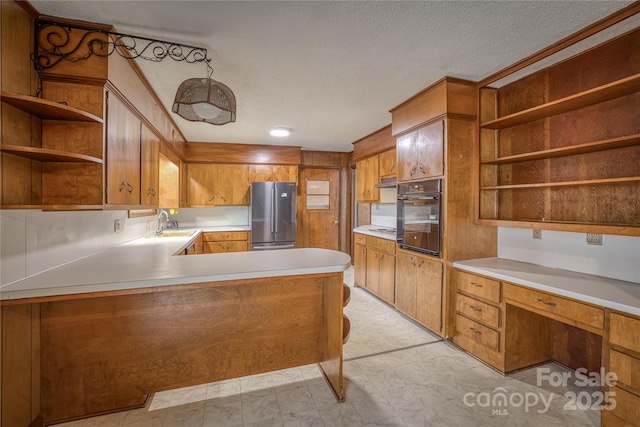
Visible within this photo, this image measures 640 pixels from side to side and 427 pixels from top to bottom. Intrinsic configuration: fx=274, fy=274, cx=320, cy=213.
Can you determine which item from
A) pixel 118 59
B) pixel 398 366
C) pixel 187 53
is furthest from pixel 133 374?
pixel 187 53

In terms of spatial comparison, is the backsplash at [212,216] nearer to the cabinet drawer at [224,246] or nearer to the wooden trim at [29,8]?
the cabinet drawer at [224,246]

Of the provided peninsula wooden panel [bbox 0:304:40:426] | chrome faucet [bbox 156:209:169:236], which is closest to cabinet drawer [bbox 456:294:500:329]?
peninsula wooden panel [bbox 0:304:40:426]

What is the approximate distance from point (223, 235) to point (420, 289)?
132 inches

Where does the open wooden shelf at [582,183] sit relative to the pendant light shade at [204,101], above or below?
below

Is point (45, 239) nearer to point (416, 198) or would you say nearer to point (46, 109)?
point (46, 109)

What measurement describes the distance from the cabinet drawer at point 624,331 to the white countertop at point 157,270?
4.93 ft

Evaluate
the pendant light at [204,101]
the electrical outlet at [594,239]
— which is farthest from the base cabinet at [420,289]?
the pendant light at [204,101]

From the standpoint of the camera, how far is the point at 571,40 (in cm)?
188

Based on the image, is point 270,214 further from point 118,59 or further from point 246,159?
point 118,59

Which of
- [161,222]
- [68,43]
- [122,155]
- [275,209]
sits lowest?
[161,222]

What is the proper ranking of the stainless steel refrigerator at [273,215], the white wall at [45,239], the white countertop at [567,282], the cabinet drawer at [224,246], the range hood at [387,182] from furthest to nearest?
the stainless steel refrigerator at [273,215] → the cabinet drawer at [224,246] → the range hood at [387,182] → the white countertop at [567,282] → the white wall at [45,239]

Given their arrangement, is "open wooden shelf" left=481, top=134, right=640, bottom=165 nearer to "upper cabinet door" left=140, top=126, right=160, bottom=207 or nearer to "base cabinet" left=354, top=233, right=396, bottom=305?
"base cabinet" left=354, top=233, right=396, bottom=305

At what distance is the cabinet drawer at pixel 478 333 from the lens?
221 centimetres

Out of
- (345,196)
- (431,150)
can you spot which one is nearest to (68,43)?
(431,150)
